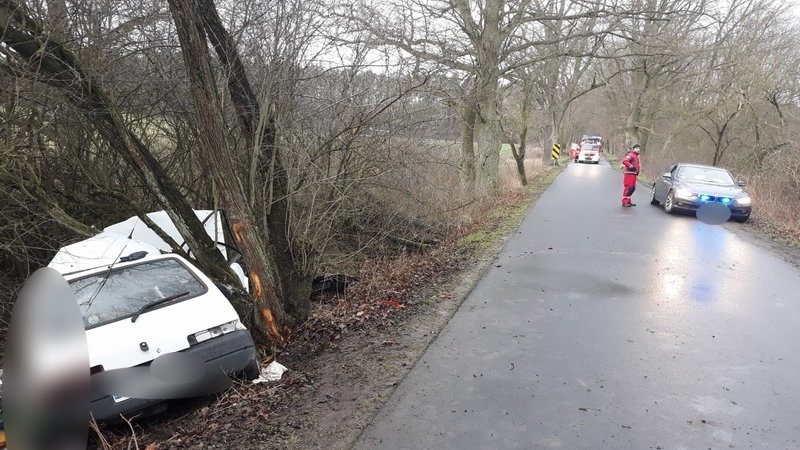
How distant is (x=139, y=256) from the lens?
595 cm

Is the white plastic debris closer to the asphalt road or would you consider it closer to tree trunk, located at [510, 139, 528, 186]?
the asphalt road

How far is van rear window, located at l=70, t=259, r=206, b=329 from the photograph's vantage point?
5.06 m

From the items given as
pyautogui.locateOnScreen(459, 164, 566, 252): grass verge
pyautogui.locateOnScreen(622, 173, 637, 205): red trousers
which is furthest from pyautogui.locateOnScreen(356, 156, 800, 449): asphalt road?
pyautogui.locateOnScreen(622, 173, 637, 205): red trousers

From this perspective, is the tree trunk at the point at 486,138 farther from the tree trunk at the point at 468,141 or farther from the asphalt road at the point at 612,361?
the asphalt road at the point at 612,361

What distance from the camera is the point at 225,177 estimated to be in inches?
236

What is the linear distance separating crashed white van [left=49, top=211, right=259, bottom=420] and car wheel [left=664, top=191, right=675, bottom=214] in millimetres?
12830

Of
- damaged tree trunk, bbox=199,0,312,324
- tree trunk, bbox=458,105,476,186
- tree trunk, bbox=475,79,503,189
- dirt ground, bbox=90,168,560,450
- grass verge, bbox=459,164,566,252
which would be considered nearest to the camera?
dirt ground, bbox=90,168,560,450

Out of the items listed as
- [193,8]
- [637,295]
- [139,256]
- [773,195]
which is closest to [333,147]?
[193,8]

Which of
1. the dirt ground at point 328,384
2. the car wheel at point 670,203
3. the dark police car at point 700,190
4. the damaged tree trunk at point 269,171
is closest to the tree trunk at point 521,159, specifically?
the dark police car at point 700,190

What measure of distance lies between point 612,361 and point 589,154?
142ft

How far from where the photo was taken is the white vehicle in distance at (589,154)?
4509cm

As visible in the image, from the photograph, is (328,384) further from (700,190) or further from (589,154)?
(589,154)

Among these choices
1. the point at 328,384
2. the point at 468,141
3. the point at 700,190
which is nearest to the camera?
the point at 328,384

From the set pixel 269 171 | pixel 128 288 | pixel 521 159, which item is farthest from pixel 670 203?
pixel 128 288
